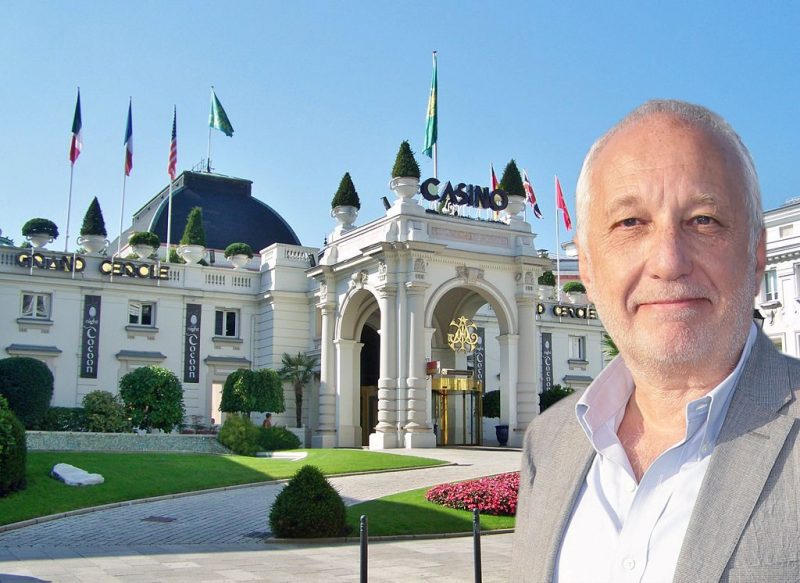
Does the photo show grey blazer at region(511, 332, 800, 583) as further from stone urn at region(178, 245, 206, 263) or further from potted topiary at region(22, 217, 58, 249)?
stone urn at region(178, 245, 206, 263)

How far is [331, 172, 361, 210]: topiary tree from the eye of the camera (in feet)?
141

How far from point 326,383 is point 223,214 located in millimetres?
26735

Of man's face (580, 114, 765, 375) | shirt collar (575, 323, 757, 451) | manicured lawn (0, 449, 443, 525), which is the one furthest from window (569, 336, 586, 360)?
man's face (580, 114, 765, 375)

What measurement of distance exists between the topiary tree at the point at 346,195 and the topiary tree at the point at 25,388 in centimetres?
Result: 1566

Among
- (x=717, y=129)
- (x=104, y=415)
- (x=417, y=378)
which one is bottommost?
(x=104, y=415)

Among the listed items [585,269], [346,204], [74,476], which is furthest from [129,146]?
[585,269]

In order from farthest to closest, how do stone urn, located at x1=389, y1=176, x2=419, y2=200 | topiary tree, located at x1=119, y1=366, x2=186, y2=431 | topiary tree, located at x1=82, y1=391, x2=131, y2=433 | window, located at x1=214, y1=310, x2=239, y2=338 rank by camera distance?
window, located at x1=214, y1=310, x2=239, y2=338 < stone urn, located at x1=389, y1=176, x2=419, y2=200 < topiary tree, located at x1=119, y1=366, x2=186, y2=431 < topiary tree, located at x1=82, y1=391, x2=131, y2=433

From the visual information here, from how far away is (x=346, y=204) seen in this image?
42.9 meters

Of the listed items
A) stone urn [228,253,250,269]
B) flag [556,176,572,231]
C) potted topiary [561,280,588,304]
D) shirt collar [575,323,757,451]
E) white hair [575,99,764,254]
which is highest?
flag [556,176,572,231]

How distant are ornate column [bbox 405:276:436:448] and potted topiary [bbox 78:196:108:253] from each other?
1783 cm

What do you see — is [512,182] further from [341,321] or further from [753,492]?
[753,492]

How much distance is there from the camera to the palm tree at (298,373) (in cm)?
4422

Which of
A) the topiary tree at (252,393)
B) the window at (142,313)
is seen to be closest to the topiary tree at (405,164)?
the topiary tree at (252,393)

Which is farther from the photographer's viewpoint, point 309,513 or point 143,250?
point 143,250
